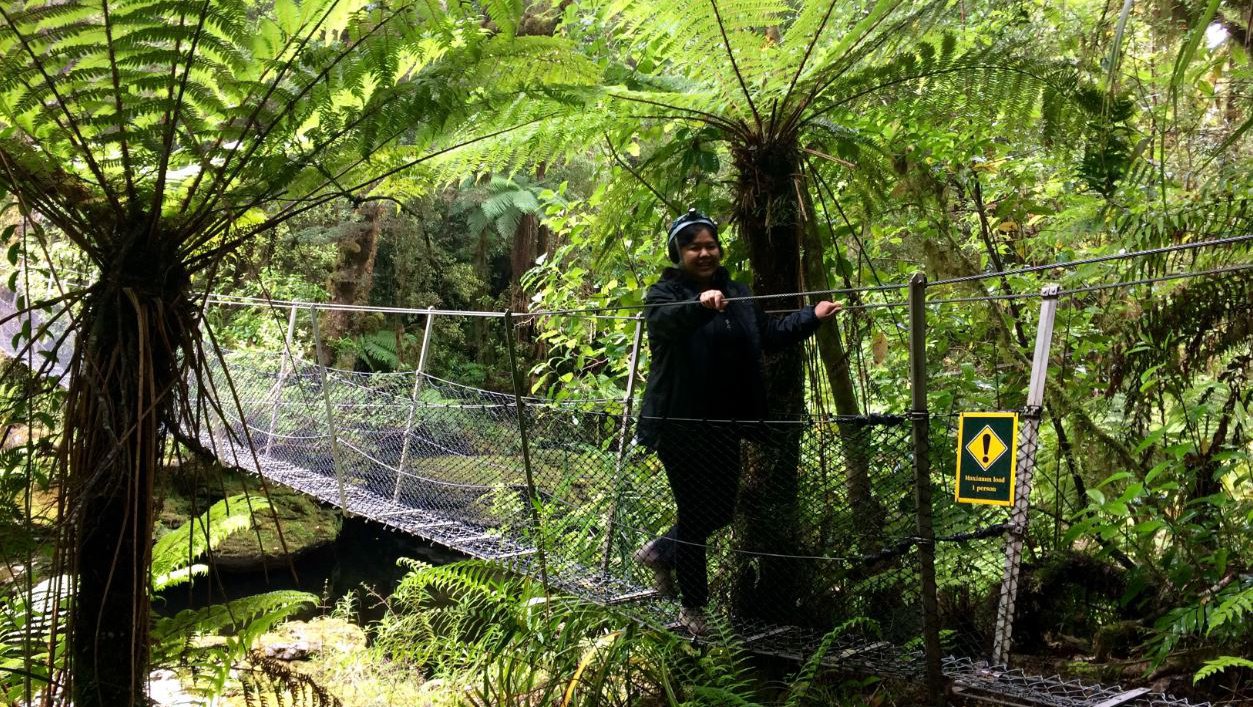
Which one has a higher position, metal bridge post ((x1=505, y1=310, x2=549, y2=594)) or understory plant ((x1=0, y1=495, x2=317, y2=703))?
metal bridge post ((x1=505, y1=310, x2=549, y2=594))

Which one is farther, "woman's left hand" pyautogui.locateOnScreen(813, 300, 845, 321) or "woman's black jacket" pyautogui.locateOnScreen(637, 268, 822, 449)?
"woman's black jacket" pyautogui.locateOnScreen(637, 268, 822, 449)

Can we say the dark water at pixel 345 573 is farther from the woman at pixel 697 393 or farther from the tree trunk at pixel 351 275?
the woman at pixel 697 393

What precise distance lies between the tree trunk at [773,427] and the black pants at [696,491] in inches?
2.3

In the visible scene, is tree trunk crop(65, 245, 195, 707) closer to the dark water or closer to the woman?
the woman

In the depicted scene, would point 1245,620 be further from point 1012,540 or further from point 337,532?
point 337,532

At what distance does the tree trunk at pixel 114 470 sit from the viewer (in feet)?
3.90

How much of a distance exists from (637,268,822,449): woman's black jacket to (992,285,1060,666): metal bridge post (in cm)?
55

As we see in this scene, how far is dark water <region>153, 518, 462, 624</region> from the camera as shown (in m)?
5.48

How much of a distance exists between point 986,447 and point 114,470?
4.68 feet

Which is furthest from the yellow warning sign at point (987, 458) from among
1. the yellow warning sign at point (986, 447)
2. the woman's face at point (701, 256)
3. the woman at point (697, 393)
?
the woman's face at point (701, 256)

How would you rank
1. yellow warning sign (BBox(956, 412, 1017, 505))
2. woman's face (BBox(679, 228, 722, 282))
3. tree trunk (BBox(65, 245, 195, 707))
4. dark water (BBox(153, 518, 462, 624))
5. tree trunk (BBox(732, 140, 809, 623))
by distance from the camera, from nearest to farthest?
1. tree trunk (BBox(65, 245, 195, 707))
2. yellow warning sign (BBox(956, 412, 1017, 505))
3. tree trunk (BBox(732, 140, 809, 623))
4. woman's face (BBox(679, 228, 722, 282))
5. dark water (BBox(153, 518, 462, 624))

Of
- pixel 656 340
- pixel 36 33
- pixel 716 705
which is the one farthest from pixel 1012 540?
pixel 36 33

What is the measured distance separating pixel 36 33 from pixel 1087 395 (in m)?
2.93

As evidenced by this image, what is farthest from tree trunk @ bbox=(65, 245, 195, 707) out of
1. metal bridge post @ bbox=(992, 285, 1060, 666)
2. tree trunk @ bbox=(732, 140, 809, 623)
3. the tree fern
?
metal bridge post @ bbox=(992, 285, 1060, 666)
